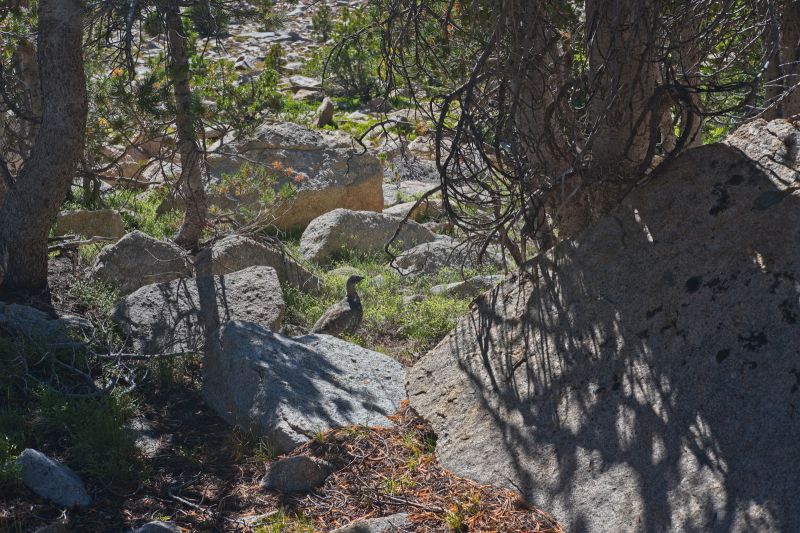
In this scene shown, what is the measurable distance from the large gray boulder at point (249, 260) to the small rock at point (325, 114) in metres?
8.23

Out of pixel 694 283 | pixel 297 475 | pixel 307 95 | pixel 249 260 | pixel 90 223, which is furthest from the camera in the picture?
pixel 307 95

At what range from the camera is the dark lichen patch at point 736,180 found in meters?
4.54

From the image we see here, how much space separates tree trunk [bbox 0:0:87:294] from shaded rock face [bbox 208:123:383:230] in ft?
13.0

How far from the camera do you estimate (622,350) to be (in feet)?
14.7

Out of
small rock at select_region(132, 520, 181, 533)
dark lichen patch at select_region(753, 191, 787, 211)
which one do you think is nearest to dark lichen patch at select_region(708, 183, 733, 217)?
dark lichen patch at select_region(753, 191, 787, 211)

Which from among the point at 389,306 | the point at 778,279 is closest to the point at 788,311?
the point at 778,279

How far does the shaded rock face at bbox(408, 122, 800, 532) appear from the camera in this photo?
12.3 feet

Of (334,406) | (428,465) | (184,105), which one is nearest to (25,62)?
(184,105)

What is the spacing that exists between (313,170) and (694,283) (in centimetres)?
764

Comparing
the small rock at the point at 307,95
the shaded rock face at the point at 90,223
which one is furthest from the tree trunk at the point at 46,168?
the small rock at the point at 307,95

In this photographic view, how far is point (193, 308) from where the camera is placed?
22.9 ft

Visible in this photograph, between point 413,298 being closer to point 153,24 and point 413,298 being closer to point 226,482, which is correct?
point 153,24

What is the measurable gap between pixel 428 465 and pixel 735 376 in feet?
5.34

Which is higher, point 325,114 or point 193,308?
point 325,114
